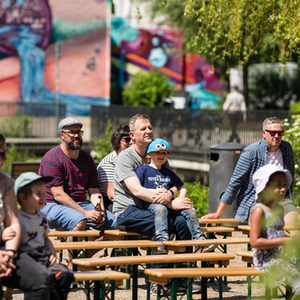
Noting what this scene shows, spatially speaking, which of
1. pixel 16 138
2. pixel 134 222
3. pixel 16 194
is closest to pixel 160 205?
pixel 134 222

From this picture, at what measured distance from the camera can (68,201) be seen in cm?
788

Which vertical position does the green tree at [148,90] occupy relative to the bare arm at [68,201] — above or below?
above

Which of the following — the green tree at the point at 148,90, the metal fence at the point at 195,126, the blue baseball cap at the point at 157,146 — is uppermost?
the green tree at the point at 148,90

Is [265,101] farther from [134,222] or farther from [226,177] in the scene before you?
[134,222]

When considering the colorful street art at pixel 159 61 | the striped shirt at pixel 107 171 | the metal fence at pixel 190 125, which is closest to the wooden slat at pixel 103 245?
the striped shirt at pixel 107 171

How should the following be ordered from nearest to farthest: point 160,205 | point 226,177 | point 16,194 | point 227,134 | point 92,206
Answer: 1. point 16,194
2. point 160,205
3. point 92,206
4. point 226,177
5. point 227,134

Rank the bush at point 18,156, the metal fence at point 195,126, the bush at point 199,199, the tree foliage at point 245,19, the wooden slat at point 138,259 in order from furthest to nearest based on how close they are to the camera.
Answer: the bush at point 18,156 → the metal fence at point 195,126 → the bush at point 199,199 → the tree foliage at point 245,19 → the wooden slat at point 138,259

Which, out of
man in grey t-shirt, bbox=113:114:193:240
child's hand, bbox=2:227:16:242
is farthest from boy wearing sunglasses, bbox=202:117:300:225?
child's hand, bbox=2:227:16:242

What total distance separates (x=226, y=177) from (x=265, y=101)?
28.0m

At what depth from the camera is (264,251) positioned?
595 centimetres

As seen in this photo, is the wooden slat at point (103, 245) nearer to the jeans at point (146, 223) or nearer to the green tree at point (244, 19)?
the jeans at point (146, 223)

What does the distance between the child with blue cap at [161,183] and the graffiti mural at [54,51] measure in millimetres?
30256

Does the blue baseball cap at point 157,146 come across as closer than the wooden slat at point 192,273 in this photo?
No

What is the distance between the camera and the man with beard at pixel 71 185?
781 cm
